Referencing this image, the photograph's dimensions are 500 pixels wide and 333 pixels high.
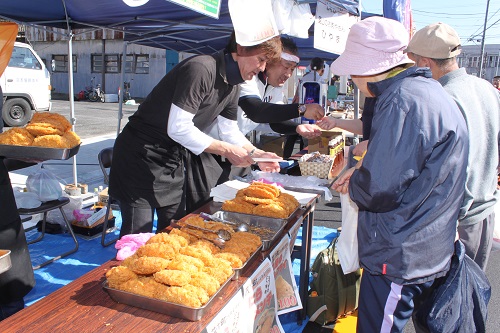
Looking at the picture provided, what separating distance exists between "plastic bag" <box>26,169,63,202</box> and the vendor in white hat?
9.41 ft

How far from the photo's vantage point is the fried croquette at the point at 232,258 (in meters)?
1.39

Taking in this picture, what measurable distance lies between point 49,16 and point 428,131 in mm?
4196

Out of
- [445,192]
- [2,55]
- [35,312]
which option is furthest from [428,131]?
[2,55]

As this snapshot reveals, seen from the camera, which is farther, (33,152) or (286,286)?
(286,286)

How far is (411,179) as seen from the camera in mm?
1401

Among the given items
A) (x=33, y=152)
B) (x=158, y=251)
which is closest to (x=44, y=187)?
(x=33, y=152)

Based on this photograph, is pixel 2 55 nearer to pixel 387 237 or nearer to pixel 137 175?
pixel 137 175

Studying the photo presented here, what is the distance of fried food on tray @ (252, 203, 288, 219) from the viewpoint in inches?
75.1

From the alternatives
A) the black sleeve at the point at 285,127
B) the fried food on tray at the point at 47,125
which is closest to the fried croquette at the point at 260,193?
the fried food on tray at the point at 47,125

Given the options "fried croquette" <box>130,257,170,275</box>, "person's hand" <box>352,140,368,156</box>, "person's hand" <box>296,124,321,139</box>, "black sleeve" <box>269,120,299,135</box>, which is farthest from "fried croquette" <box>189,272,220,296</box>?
Answer: "black sleeve" <box>269,120,299,135</box>

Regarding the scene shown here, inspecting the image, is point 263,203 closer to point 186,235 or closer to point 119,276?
point 186,235

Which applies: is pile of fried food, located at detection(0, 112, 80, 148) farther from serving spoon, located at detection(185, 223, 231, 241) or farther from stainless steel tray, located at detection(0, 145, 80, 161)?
serving spoon, located at detection(185, 223, 231, 241)

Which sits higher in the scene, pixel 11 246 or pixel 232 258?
pixel 232 258

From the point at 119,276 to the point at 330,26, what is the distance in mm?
3902
